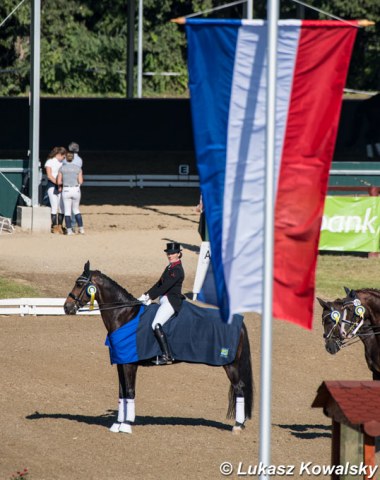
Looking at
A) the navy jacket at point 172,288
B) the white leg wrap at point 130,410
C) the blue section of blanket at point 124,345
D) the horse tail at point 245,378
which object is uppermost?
the navy jacket at point 172,288

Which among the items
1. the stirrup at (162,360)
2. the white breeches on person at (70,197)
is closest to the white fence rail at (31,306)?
the white breeches on person at (70,197)

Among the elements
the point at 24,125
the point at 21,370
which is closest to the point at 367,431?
the point at 21,370

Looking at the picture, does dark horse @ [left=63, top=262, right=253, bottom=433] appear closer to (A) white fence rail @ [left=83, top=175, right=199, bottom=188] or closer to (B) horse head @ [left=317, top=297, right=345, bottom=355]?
(B) horse head @ [left=317, top=297, right=345, bottom=355]

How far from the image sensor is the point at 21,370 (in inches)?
709

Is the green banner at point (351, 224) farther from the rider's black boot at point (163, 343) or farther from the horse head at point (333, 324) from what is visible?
the rider's black boot at point (163, 343)

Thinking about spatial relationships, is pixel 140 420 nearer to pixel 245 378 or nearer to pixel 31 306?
pixel 245 378

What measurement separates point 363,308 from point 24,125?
26400mm

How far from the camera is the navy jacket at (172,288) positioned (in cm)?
1502

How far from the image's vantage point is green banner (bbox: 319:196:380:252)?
26.4m

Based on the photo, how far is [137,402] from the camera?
16.6 m

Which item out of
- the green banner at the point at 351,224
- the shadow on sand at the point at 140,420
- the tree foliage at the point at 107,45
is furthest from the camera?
the tree foliage at the point at 107,45

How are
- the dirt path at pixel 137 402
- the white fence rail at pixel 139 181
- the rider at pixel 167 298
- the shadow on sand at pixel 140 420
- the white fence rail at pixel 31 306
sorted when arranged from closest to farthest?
1. the dirt path at pixel 137 402
2. the rider at pixel 167 298
3. the shadow on sand at pixel 140 420
4. the white fence rail at pixel 31 306
5. the white fence rail at pixel 139 181

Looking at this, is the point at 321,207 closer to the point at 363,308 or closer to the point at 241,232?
the point at 241,232

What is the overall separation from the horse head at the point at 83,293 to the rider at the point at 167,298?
0.64 metres
